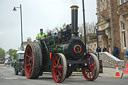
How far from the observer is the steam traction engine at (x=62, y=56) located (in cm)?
1017

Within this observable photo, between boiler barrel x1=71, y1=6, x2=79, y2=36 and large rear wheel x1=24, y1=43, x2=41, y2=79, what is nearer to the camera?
boiler barrel x1=71, y1=6, x2=79, y2=36

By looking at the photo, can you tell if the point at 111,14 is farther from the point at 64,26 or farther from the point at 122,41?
the point at 64,26

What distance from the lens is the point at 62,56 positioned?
9.77m

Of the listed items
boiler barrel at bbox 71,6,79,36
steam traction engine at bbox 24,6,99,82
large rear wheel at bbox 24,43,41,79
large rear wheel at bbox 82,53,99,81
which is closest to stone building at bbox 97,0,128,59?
large rear wheel at bbox 82,53,99,81

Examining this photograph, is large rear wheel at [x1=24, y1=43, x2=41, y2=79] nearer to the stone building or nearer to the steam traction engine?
the steam traction engine

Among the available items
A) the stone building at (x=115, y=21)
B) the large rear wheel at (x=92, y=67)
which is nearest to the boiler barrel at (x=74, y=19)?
the large rear wheel at (x=92, y=67)

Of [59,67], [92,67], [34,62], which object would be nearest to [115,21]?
[92,67]

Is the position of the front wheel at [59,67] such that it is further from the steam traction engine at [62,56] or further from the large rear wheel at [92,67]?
the large rear wheel at [92,67]

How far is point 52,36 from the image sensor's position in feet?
38.2

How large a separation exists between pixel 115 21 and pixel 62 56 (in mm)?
14268

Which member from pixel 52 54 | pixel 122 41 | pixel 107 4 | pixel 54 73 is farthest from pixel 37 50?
pixel 107 4

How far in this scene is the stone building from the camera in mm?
21391

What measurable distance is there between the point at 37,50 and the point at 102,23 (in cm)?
1496

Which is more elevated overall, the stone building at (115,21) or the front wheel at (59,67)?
the stone building at (115,21)
